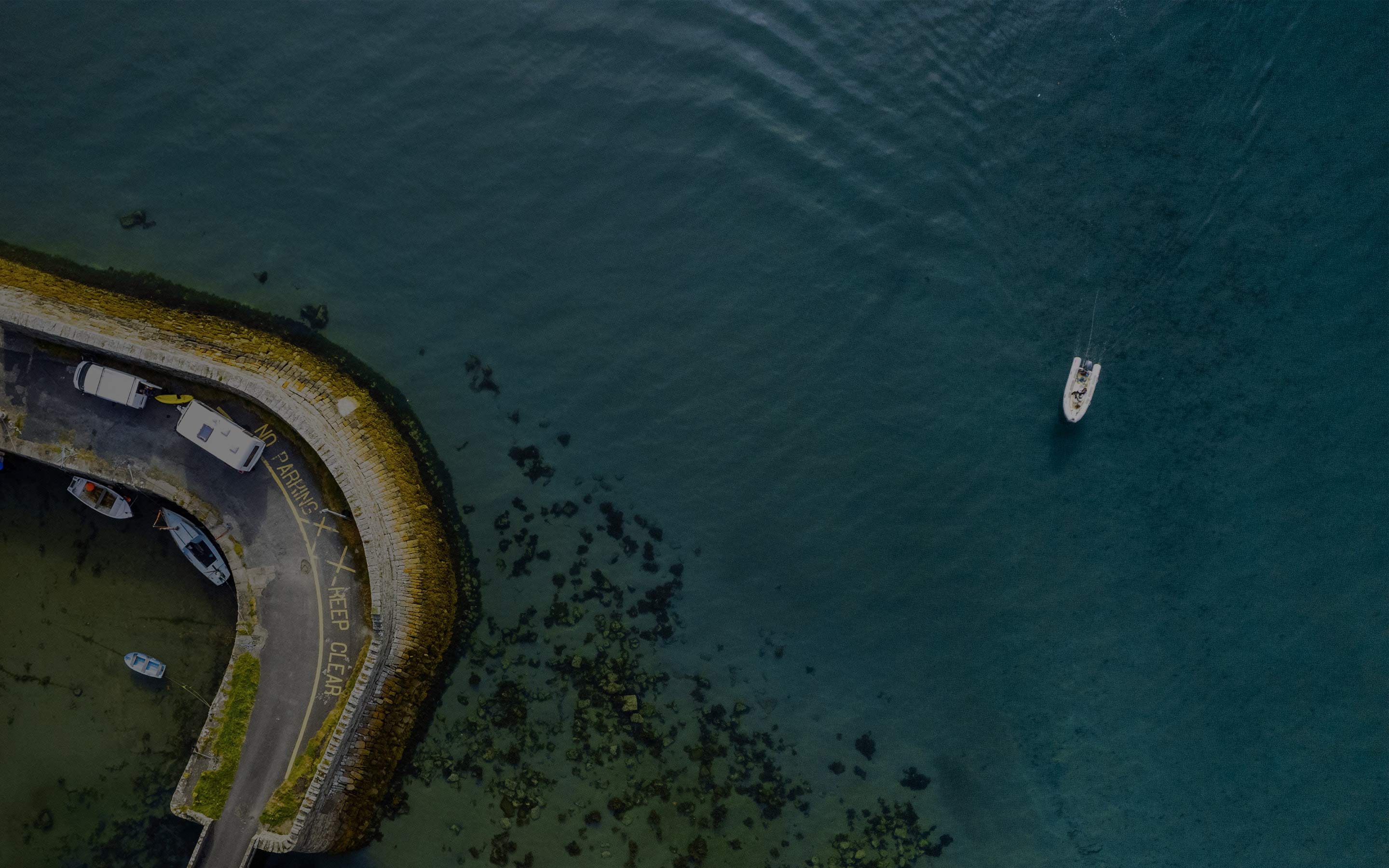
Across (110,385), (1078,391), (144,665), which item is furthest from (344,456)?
(1078,391)

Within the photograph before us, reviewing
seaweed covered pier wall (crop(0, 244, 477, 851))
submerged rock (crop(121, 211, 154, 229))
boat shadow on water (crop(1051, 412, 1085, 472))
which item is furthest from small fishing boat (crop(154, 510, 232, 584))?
boat shadow on water (crop(1051, 412, 1085, 472))

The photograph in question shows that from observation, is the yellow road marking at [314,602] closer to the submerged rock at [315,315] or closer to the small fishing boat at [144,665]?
the submerged rock at [315,315]

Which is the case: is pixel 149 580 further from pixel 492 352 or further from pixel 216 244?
pixel 492 352

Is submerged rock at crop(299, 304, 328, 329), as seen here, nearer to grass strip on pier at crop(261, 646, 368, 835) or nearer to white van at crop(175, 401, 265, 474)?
white van at crop(175, 401, 265, 474)

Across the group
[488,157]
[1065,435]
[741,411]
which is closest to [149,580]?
[488,157]

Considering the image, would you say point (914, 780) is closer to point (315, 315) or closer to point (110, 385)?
point (315, 315)
